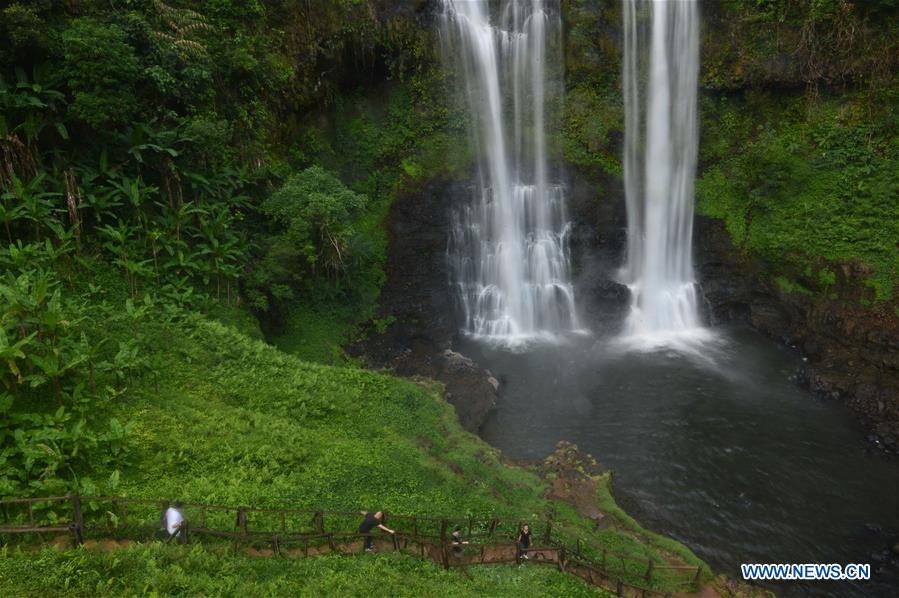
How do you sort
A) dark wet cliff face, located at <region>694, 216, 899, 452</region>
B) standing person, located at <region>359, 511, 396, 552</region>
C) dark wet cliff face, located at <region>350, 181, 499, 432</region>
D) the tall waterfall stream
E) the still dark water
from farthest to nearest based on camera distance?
1. dark wet cliff face, located at <region>350, 181, 499, 432</region>
2. dark wet cliff face, located at <region>694, 216, 899, 452</region>
3. the tall waterfall stream
4. the still dark water
5. standing person, located at <region>359, 511, 396, 552</region>

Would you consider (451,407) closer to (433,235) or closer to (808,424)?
(433,235)

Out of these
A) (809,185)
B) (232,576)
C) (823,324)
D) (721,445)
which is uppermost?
(809,185)

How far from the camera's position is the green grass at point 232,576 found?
6.02 meters

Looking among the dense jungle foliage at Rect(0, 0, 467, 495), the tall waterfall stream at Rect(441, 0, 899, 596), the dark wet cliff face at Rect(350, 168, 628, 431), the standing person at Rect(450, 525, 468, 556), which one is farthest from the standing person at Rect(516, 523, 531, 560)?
the dark wet cliff face at Rect(350, 168, 628, 431)

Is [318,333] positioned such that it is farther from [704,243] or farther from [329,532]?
[704,243]

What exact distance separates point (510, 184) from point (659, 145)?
6717mm

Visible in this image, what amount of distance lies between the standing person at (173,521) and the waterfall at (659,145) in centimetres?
1903

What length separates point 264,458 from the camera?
33.8ft

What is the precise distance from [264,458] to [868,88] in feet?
80.6

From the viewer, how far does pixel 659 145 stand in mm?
23953

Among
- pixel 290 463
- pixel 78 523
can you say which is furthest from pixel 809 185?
pixel 78 523

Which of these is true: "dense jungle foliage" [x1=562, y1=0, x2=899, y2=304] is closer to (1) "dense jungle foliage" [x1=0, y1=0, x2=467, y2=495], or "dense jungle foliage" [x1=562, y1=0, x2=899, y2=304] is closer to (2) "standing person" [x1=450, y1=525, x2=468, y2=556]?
(1) "dense jungle foliage" [x1=0, y1=0, x2=467, y2=495]

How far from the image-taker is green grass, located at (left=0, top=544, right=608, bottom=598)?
237 inches

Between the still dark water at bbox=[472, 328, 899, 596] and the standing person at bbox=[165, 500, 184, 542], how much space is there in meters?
9.48
